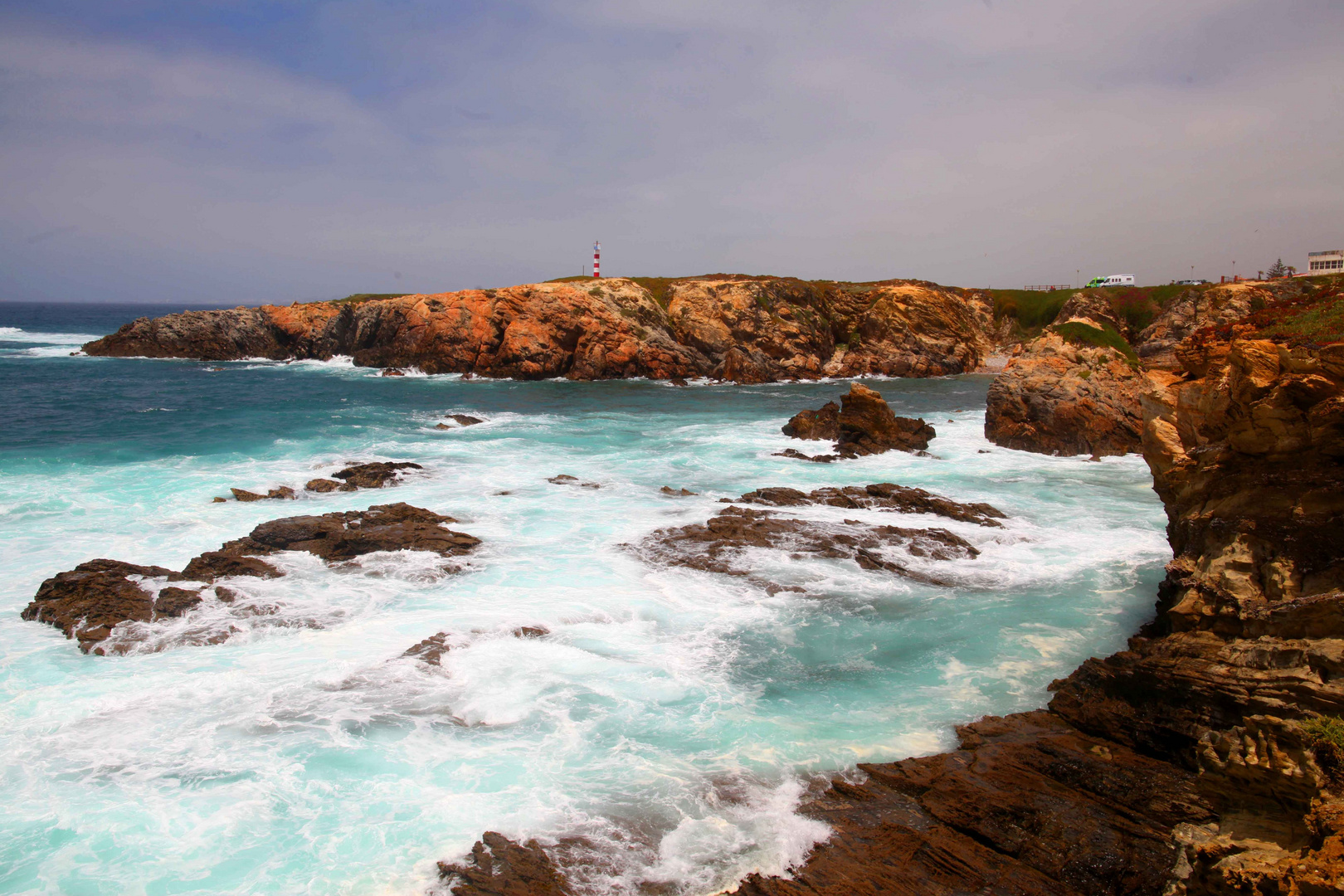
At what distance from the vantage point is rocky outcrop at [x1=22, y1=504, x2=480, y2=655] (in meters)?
12.2

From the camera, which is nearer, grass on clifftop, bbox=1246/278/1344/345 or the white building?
grass on clifftop, bbox=1246/278/1344/345

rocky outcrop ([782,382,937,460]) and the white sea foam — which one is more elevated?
rocky outcrop ([782,382,937,460])

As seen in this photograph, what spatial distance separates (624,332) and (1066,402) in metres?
36.5

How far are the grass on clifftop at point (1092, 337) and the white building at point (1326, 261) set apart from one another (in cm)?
5178

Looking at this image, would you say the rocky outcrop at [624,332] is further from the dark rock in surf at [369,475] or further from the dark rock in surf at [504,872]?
the dark rock in surf at [504,872]

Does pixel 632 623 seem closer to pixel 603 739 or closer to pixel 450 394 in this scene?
pixel 603 739

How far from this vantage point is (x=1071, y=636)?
38.5 feet

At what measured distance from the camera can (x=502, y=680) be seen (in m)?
10.5

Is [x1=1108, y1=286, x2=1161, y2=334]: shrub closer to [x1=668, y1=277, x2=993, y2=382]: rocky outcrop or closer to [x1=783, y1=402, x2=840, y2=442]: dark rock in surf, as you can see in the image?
[x1=668, y1=277, x2=993, y2=382]: rocky outcrop

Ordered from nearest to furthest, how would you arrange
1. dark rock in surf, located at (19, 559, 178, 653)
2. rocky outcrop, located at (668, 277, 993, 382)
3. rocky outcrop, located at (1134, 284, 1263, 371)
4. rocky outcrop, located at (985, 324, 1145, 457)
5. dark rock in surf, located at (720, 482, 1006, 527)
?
dark rock in surf, located at (19, 559, 178, 653)
dark rock in surf, located at (720, 482, 1006, 527)
rocky outcrop, located at (985, 324, 1145, 457)
rocky outcrop, located at (1134, 284, 1263, 371)
rocky outcrop, located at (668, 277, 993, 382)

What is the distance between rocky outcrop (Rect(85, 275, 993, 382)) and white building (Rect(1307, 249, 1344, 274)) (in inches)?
1167

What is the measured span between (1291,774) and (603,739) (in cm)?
650

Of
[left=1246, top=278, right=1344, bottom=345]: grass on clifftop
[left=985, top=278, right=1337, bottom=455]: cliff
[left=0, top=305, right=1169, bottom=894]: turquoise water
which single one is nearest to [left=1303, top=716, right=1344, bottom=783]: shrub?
[left=0, top=305, right=1169, bottom=894]: turquoise water

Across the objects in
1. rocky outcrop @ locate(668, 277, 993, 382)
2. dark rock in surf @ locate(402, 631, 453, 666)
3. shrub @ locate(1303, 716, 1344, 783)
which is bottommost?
dark rock in surf @ locate(402, 631, 453, 666)
